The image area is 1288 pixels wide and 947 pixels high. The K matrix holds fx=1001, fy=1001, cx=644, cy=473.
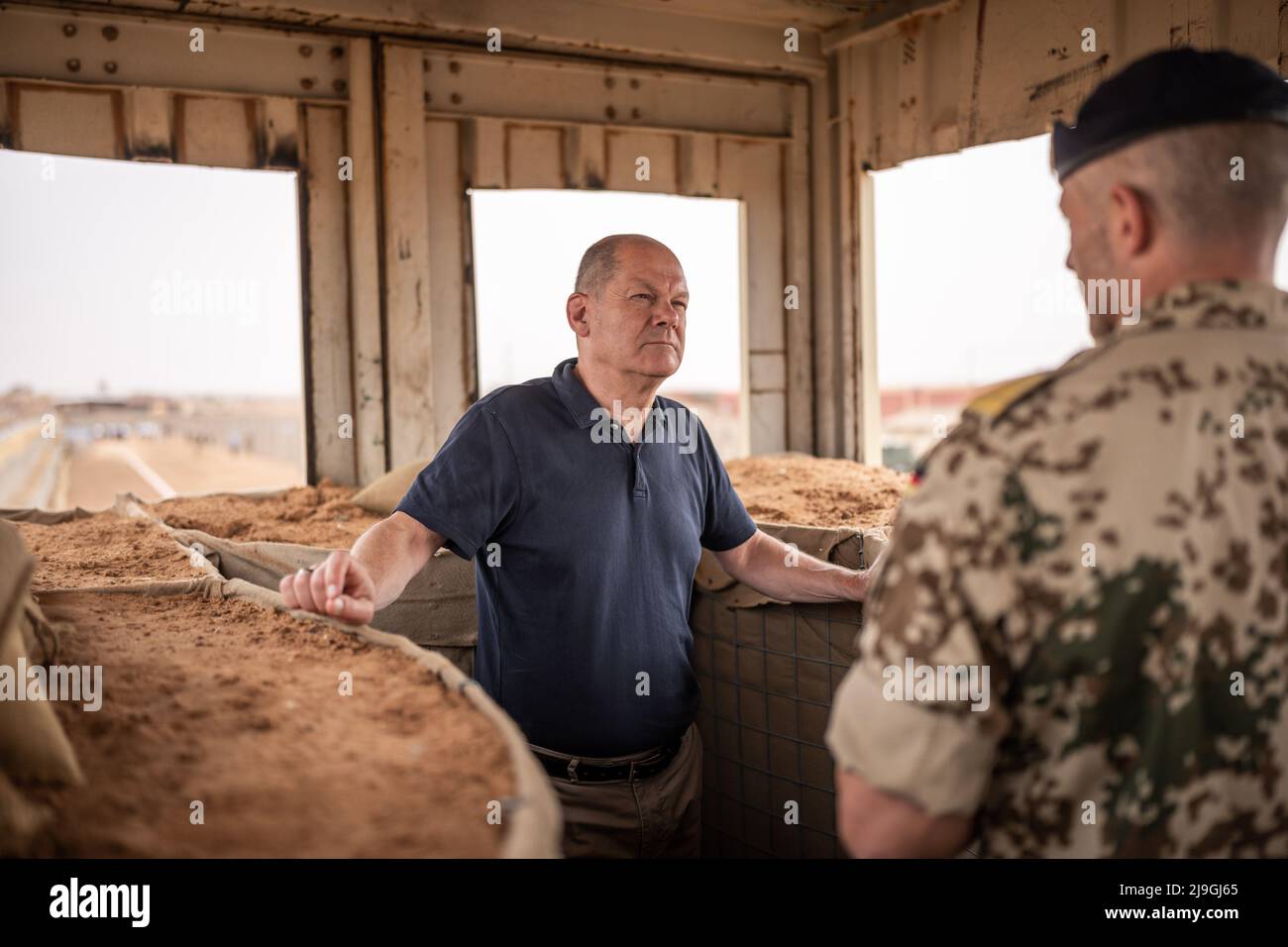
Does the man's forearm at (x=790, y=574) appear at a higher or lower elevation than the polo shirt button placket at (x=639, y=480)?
lower

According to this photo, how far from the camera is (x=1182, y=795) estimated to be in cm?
108

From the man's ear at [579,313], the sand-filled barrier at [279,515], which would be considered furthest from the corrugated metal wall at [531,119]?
the man's ear at [579,313]

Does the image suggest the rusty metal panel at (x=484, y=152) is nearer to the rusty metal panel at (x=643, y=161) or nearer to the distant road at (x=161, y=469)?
the rusty metal panel at (x=643, y=161)

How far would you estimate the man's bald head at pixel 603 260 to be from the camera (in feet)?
8.64

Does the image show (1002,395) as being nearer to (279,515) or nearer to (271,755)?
(271,755)

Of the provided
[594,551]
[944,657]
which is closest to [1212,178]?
[944,657]

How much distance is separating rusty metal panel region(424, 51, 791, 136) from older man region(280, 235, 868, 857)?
8.66 feet

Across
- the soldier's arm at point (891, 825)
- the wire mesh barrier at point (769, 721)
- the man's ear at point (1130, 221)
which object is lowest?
the wire mesh barrier at point (769, 721)

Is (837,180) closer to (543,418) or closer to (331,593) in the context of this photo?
(543,418)

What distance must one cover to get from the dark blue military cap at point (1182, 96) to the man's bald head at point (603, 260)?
1.61m

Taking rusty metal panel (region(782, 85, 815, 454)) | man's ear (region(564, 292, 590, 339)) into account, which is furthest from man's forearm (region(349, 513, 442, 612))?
rusty metal panel (region(782, 85, 815, 454))

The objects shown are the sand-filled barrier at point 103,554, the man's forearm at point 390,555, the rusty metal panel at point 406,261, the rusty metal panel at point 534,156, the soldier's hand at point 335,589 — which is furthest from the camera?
the rusty metal panel at point 534,156

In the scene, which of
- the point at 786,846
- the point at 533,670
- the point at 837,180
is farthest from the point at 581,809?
the point at 837,180

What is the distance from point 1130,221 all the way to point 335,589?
144 cm
